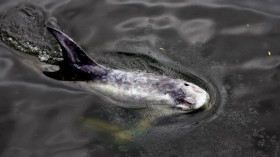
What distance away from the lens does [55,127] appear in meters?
6.12

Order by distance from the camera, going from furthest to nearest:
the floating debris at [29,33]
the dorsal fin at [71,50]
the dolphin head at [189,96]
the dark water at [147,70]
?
the floating debris at [29,33] < the dorsal fin at [71,50] < the dolphin head at [189,96] < the dark water at [147,70]

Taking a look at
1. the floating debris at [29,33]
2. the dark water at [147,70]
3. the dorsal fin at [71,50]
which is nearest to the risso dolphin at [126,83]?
the dorsal fin at [71,50]

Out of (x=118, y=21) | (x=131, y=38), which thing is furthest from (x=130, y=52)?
(x=118, y=21)

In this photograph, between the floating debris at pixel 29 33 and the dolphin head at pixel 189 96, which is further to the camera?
the floating debris at pixel 29 33

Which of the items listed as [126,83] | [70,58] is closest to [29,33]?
[70,58]

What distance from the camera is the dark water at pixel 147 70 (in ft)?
19.2

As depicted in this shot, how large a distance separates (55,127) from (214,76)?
2483mm

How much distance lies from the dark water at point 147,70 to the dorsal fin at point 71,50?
0.45m

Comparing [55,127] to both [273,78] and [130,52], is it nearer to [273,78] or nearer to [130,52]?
[130,52]

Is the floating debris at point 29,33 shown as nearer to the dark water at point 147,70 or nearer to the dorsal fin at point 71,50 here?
the dark water at point 147,70

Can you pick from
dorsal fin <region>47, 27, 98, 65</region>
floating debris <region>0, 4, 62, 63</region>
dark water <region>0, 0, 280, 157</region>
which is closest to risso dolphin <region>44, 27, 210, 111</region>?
dorsal fin <region>47, 27, 98, 65</region>

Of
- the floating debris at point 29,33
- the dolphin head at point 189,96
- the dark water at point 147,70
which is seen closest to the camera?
the dark water at point 147,70

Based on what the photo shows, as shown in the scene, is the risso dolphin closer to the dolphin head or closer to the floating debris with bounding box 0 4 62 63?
the dolphin head

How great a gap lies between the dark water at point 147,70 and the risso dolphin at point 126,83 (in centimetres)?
17
